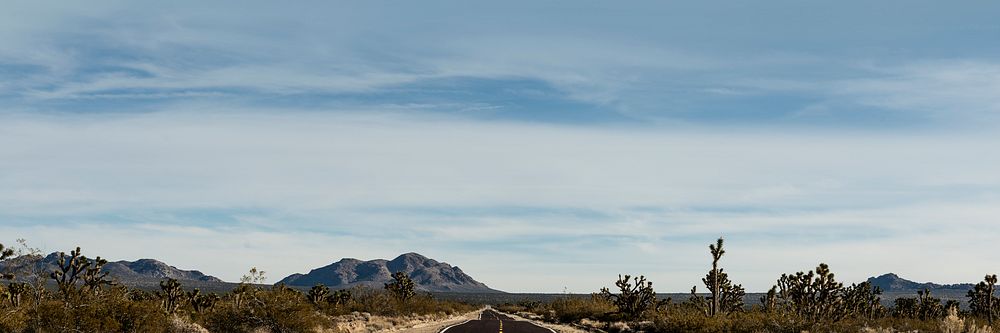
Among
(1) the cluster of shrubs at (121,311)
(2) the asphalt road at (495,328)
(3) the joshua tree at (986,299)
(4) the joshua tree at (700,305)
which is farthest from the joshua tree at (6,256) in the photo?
(3) the joshua tree at (986,299)

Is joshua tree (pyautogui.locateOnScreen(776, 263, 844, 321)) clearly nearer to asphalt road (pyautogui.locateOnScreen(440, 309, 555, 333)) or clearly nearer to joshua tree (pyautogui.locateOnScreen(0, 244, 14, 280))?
asphalt road (pyautogui.locateOnScreen(440, 309, 555, 333))

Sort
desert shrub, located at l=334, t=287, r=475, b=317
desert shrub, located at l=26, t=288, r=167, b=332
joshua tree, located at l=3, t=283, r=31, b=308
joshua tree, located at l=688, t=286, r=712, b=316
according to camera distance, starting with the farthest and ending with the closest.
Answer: desert shrub, located at l=334, t=287, r=475, b=317 < joshua tree, located at l=688, t=286, r=712, b=316 < joshua tree, located at l=3, t=283, r=31, b=308 < desert shrub, located at l=26, t=288, r=167, b=332

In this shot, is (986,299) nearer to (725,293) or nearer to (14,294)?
(725,293)

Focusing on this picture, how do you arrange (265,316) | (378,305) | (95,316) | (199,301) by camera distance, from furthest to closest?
1. (378,305)
2. (199,301)
3. (265,316)
4. (95,316)

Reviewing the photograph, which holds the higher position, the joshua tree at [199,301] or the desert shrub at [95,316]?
the joshua tree at [199,301]

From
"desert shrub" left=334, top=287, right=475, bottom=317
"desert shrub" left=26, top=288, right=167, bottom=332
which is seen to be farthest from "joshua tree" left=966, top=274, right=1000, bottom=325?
"desert shrub" left=26, top=288, right=167, bottom=332

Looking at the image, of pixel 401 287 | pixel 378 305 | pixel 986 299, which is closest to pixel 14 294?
pixel 378 305

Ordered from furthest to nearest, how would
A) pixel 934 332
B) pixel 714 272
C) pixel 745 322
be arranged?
1. pixel 714 272
2. pixel 934 332
3. pixel 745 322

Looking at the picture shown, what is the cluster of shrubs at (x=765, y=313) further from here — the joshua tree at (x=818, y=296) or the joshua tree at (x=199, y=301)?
the joshua tree at (x=199, y=301)

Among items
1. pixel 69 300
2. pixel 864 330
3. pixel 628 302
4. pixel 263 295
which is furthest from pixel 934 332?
pixel 69 300

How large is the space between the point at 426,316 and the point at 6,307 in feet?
167

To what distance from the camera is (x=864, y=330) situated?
40.4 meters

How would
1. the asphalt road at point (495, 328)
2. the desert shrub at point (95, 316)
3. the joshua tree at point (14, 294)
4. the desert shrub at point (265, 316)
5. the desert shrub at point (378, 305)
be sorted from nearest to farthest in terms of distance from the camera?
the desert shrub at point (95, 316) → the joshua tree at point (14, 294) → the desert shrub at point (265, 316) → the asphalt road at point (495, 328) → the desert shrub at point (378, 305)

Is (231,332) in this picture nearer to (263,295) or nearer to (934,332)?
(263,295)
